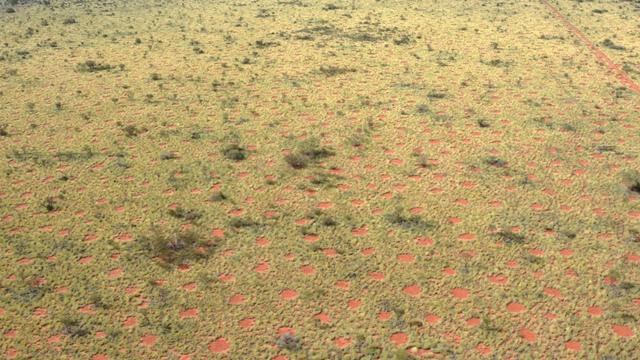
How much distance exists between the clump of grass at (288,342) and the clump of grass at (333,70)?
15.1m

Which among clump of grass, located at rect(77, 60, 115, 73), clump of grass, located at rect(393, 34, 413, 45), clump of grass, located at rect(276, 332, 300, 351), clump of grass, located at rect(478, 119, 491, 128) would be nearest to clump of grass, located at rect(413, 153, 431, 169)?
clump of grass, located at rect(478, 119, 491, 128)

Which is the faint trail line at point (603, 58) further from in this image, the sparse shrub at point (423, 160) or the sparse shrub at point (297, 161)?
the sparse shrub at point (297, 161)

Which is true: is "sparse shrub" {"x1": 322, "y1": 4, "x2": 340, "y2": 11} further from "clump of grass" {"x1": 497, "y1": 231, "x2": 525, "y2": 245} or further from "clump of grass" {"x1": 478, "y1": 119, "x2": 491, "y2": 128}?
"clump of grass" {"x1": 497, "y1": 231, "x2": 525, "y2": 245}

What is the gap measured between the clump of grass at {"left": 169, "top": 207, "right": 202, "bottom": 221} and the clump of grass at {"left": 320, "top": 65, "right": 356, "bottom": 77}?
37.8 feet

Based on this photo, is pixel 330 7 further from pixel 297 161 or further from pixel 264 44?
pixel 297 161

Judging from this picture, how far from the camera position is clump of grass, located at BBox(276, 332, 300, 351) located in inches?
346

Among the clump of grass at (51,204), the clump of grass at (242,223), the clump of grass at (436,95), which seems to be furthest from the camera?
the clump of grass at (436,95)

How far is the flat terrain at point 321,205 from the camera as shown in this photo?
30.2 feet

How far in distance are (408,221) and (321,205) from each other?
2126 mm

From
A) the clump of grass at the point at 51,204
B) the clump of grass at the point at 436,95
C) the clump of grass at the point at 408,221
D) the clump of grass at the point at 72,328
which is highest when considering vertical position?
the clump of grass at the point at 436,95

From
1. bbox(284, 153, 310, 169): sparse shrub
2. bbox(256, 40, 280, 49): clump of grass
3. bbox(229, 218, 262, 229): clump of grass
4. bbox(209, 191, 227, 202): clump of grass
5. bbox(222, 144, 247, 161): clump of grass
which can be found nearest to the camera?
bbox(229, 218, 262, 229): clump of grass

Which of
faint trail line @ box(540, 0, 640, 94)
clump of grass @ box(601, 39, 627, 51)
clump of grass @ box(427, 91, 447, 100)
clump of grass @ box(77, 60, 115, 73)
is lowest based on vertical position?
clump of grass @ box(77, 60, 115, 73)

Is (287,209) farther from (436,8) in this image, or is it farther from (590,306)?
(436,8)

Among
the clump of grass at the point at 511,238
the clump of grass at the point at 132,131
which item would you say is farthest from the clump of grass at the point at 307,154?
the clump of grass at the point at 511,238
